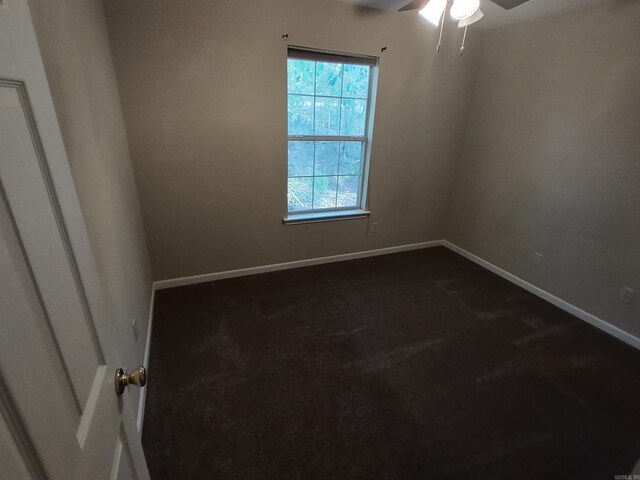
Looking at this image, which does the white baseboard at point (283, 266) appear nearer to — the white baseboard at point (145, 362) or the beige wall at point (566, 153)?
the white baseboard at point (145, 362)

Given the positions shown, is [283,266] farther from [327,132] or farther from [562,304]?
[562,304]

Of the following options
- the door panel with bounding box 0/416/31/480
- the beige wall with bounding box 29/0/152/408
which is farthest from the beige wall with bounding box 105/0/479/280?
the door panel with bounding box 0/416/31/480

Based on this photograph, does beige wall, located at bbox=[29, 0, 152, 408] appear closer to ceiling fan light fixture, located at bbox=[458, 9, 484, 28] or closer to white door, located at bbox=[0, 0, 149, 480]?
white door, located at bbox=[0, 0, 149, 480]

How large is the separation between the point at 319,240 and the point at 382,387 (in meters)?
1.67

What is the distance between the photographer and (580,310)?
243cm

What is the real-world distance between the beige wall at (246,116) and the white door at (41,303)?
6.24 feet

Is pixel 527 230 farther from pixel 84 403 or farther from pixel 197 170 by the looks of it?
pixel 84 403

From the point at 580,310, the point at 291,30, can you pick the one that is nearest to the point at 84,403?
the point at 291,30

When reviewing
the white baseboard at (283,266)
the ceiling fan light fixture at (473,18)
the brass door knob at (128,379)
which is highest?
the ceiling fan light fixture at (473,18)

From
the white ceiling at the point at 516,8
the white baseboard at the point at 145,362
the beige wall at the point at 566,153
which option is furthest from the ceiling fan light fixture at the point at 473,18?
the white baseboard at the point at 145,362

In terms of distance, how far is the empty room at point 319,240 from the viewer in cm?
55

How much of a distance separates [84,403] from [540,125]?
3.32 meters

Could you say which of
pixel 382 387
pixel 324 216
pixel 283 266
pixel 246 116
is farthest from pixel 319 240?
pixel 382 387

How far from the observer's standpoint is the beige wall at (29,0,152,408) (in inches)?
37.9
